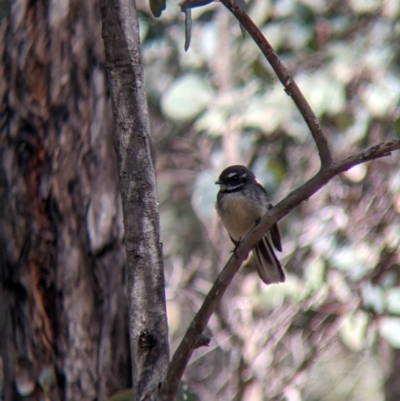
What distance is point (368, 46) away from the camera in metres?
6.13

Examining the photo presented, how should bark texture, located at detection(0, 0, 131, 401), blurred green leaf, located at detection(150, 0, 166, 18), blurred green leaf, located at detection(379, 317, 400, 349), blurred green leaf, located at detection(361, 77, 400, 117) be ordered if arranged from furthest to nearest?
blurred green leaf, located at detection(361, 77, 400, 117), blurred green leaf, located at detection(379, 317, 400, 349), bark texture, located at detection(0, 0, 131, 401), blurred green leaf, located at detection(150, 0, 166, 18)

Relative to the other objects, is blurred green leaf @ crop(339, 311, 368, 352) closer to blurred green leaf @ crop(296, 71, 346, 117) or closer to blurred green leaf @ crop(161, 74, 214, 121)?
blurred green leaf @ crop(296, 71, 346, 117)

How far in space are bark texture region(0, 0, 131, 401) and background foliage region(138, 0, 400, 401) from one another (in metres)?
1.94

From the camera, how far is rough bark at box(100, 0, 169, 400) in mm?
1982

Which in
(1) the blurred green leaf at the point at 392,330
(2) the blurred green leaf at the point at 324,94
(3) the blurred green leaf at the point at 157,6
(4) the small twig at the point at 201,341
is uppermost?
(2) the blurred green leaf at the point at 324,94

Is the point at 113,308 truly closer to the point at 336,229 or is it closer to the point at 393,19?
the point at 336,229

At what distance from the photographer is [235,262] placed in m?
2.13

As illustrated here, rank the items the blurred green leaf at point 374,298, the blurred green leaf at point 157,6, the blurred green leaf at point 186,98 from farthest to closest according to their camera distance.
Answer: the blurred green leaf at point 186,98 < the blurred green leaf at point 374,298 < the blurred green leaf at point 157,6

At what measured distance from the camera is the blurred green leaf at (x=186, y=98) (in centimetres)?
599

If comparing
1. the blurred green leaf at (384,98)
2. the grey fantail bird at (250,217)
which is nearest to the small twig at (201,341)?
the grey fantail bird at (250,217)

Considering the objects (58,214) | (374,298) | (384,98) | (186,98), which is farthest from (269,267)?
(186,98)

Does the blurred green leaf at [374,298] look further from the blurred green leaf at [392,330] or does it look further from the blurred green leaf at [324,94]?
the blurred green leaf at [324,94]

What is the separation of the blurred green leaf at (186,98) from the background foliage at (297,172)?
11mm

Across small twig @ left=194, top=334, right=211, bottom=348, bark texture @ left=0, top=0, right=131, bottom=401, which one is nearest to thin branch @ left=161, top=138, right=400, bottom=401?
small twig @ left=194, top=334, right=211, bottom=348
